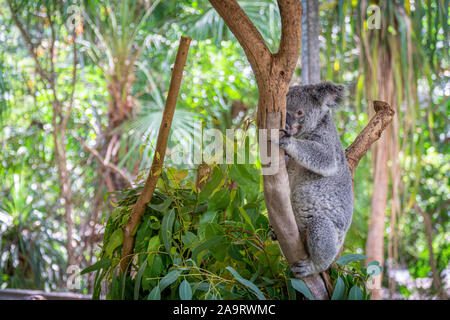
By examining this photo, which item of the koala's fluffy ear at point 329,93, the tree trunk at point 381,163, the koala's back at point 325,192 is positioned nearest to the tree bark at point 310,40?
the tree trunk at point 381,163

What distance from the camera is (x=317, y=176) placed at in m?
1.48

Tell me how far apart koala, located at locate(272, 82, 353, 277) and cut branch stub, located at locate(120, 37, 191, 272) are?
0.39m

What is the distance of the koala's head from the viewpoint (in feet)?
4.95

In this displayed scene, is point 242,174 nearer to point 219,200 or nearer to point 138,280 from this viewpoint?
point 219,200

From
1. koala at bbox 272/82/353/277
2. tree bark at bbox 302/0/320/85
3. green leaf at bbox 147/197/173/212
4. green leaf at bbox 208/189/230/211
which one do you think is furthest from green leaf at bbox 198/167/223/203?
tree bark at bbox 302/0/320/85

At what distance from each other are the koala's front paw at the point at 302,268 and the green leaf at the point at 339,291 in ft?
0.26

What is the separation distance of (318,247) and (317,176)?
294 mm

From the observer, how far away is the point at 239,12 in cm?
103

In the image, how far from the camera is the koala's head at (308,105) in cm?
151

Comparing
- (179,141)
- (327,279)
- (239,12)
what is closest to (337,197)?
(327,279)

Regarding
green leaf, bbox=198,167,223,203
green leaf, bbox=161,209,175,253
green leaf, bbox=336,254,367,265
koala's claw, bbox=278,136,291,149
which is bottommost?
green leaf, bbox=336,254,367,265

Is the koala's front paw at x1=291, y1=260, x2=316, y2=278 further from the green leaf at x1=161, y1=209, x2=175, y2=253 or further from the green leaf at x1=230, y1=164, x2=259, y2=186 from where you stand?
the green leaf at x1=161, y1=209, x2=175, y2=253

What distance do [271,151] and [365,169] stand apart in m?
3.22

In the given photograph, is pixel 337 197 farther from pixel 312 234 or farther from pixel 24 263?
pixel 24 263
